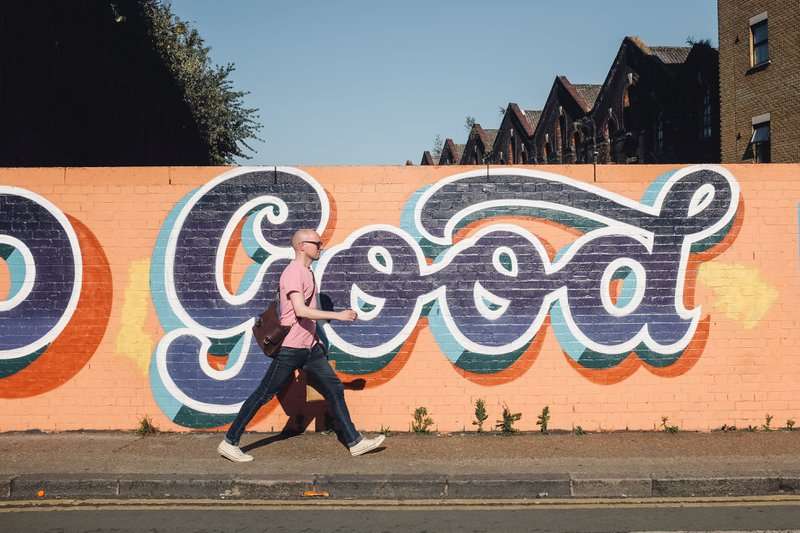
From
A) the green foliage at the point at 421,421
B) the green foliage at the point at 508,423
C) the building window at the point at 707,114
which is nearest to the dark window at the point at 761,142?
the building window at the point at 707,114

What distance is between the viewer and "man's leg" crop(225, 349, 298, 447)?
21.4 ft

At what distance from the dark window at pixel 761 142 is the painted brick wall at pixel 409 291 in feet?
62.7

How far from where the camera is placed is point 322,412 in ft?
25.6

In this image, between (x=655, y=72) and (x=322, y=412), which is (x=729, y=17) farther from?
(x=322, y=412)

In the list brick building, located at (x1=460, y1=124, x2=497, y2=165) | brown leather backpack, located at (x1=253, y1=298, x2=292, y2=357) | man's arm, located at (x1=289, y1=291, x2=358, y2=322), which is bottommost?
brown leather backpack, located at (x1=253, y1=298, x2=292, y2=357)

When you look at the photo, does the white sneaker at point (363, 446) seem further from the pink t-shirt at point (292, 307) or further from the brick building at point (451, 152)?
the brick building at point (451, 152)

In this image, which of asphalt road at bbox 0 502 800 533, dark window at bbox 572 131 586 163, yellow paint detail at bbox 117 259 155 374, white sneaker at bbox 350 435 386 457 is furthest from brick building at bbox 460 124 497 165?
asphalt road at bbox 0 502 800 533

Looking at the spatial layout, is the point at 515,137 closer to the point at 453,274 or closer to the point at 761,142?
the point at 761,142

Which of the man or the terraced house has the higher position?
the terraced house

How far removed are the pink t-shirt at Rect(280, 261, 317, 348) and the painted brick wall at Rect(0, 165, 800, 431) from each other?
3.58 ft

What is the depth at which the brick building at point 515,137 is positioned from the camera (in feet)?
163

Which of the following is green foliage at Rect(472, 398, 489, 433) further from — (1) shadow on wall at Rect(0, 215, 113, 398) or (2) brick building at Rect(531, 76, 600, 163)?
(2) brick building at Rect(531, 76, 600, 163)

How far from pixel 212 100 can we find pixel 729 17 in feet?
61.1

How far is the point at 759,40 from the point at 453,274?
2196 cm
